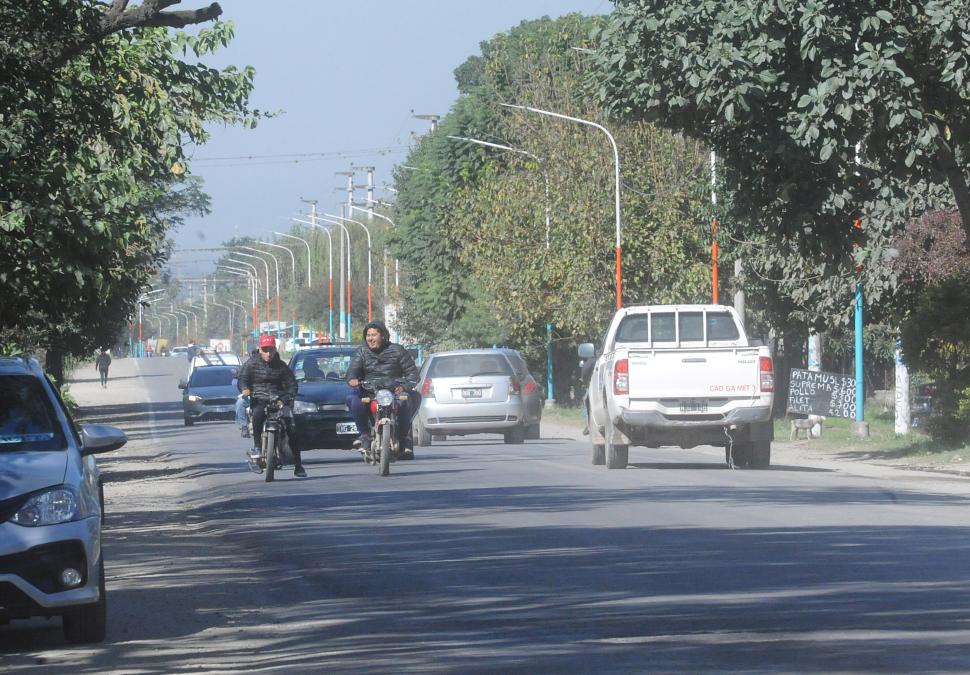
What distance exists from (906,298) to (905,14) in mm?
12447

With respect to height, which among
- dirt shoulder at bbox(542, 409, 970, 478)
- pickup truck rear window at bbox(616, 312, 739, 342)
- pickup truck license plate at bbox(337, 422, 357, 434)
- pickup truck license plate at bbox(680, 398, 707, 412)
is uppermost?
pickup truck rear window at bbox(616, 312, 739, 342)

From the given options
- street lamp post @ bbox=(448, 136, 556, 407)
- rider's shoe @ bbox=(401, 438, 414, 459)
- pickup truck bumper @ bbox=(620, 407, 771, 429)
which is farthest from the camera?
street lamp post @ bbox=(448, 136, 556, 407)

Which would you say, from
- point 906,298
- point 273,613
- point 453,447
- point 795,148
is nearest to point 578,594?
point 273,613

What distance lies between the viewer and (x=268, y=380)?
21.0m

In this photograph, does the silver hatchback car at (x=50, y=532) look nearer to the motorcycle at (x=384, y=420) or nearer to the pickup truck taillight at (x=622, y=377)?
the motorcycle at (x=384, y=420)

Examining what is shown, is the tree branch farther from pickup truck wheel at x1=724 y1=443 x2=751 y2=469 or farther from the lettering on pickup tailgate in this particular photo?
pickup truck wheel at x1=724 y1=443 x2=751 y2=469

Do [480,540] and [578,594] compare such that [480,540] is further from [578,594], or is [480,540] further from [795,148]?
[795,148]

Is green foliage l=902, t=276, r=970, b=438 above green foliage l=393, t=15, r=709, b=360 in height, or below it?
below

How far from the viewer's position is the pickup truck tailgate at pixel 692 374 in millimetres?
22328

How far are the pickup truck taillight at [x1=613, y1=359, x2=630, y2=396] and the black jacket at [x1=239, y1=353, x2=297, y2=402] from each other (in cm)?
416

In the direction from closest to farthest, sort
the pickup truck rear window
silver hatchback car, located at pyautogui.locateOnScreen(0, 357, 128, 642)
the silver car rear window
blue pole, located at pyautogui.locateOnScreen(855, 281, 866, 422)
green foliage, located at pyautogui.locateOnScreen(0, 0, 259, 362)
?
1. silver hatchback car, located at pyautogui.locateOnScreen(0, 357, 128, 642)
2. green foliage, located at pyautogui.locateOnScreen(0, 0, 259, 362)
3. the pickup truck rear window
4. the silver car rear window
5. blue pole, located at pyautogui.locateOnScreen(855, 281, 866, 422)

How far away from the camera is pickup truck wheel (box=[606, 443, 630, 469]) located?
23359mm

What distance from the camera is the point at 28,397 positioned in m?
9.84

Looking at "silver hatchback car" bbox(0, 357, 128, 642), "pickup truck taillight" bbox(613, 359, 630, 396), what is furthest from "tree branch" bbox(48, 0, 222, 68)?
"pickup truck taillight" bbox(613, 359, 630, 396)
